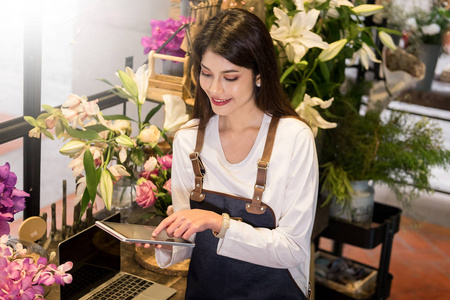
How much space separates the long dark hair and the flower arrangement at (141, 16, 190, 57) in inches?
27.6

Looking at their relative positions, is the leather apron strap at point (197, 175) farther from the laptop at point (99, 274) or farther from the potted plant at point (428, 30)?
the potted plant at point (428, 30)

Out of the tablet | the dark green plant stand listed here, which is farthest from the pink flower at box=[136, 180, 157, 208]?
the dark green plant stand

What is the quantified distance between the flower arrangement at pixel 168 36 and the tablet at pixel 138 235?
1.05 m

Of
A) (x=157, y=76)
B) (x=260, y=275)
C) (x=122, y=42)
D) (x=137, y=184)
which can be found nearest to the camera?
(x=260, y=275)

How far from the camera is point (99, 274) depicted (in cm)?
193

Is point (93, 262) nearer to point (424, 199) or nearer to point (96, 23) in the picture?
point (96, 23)

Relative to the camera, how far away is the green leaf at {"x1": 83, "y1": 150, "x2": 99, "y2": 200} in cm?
194

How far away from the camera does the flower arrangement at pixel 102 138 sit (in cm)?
197

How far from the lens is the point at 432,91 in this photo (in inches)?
177

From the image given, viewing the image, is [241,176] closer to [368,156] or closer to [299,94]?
[299,94]

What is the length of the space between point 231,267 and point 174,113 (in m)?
0.61

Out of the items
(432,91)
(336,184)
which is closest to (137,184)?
(336,184)

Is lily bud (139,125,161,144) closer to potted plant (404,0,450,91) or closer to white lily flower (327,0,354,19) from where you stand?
white lily flower (327,0,354,19)

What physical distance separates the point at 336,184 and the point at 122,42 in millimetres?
1293
